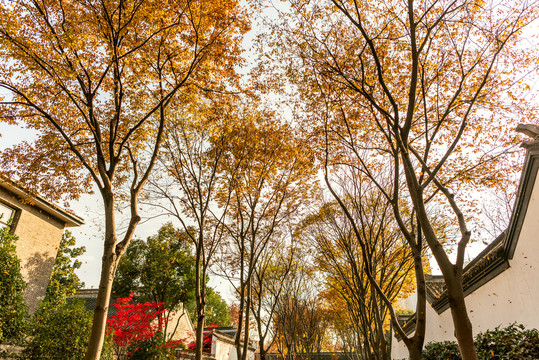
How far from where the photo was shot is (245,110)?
31.7ft

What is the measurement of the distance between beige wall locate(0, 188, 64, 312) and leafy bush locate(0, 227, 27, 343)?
2.20m

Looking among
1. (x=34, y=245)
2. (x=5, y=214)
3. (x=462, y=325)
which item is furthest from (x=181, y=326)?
(x=462, y=325)

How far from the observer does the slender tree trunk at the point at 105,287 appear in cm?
478

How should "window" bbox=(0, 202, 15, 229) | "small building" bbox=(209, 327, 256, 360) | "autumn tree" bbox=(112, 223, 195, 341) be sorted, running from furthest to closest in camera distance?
"small building" bbox=(209, 327, 256, 360), "autumn tree" bbox=(112, 223, 195, 341), "window" bbox=(0, 202, 15, 229)

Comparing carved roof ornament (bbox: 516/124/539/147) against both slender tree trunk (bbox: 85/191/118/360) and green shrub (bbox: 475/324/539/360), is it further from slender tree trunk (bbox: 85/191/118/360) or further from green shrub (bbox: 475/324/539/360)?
slender tree trunk (bbox: 85/191/118/360)

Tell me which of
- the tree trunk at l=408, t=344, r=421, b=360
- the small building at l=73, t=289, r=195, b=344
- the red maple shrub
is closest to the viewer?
the tree trunk at l=408, t=344, r=421, b=360

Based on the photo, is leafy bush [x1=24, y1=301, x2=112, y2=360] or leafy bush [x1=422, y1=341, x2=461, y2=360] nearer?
leafy bush [x1=422, y1=341, x2=461, y2=360]

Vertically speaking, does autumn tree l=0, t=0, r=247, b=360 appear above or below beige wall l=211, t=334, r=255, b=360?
above

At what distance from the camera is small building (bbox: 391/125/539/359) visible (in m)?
6.15

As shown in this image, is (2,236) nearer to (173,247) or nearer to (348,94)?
(348,94)

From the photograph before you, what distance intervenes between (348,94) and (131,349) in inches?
467

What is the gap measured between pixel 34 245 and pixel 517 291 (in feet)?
47.3

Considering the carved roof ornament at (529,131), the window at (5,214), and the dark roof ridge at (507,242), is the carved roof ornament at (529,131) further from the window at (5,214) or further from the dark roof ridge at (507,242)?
the window at (5,214)

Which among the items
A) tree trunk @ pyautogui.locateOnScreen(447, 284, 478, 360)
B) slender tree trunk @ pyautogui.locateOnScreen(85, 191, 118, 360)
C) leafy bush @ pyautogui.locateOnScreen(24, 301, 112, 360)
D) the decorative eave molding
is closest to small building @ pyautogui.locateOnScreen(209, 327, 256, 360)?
the decorative eave molding
